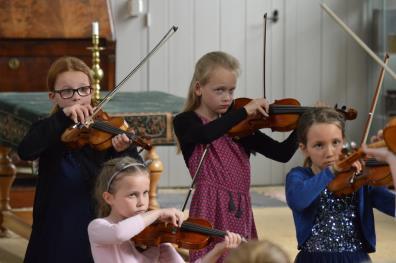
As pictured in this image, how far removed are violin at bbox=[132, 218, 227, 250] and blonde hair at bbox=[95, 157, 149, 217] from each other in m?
0.16

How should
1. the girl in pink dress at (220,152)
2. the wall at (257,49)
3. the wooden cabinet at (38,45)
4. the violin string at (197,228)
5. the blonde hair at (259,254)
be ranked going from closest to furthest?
the blonde hair at (259,254) < the violin string at (197,228) < the girl in pink dress at (220,152) < the wooden cabinet at (38,45) < the wall at (257,49)

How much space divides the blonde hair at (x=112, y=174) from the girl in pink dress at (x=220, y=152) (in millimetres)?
429

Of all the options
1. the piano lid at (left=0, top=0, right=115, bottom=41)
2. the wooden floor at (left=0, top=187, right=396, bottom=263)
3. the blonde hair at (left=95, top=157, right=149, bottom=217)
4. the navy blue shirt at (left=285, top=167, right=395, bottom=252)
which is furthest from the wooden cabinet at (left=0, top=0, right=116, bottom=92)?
the navy blue shirt at (left=285, top=167, right=395, bottom=252)

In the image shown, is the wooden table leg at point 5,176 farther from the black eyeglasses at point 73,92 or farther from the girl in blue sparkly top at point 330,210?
the girl in blue sparkly top at point 330,210

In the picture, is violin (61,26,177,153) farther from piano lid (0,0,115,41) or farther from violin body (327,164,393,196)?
piano lid (0,0,115,41)

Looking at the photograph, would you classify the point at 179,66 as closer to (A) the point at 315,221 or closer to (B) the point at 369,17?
(B) the point at 369,17

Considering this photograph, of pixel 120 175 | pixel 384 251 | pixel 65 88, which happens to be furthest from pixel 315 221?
pixel 384 251

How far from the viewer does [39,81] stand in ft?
18.9

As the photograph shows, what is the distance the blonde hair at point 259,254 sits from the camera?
5.53 ft

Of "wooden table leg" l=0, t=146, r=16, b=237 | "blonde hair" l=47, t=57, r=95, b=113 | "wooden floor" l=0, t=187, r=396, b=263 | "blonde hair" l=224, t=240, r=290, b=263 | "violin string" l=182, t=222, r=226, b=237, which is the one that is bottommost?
"wooden floor" l=0, t=187, r=396, b=263

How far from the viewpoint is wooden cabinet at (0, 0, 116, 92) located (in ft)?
Answer: 18.8

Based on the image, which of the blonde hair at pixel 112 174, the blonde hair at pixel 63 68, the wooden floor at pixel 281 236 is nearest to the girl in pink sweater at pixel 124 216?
the blonde hair at pixel 112 174

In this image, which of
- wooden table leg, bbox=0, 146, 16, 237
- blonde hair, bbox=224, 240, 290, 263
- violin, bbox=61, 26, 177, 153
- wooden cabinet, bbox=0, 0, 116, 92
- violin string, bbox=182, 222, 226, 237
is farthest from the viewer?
wooden cabinet, bbox=0, 0, 116, 92

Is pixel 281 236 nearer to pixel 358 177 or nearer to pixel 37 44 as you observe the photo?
pixel 37 44
